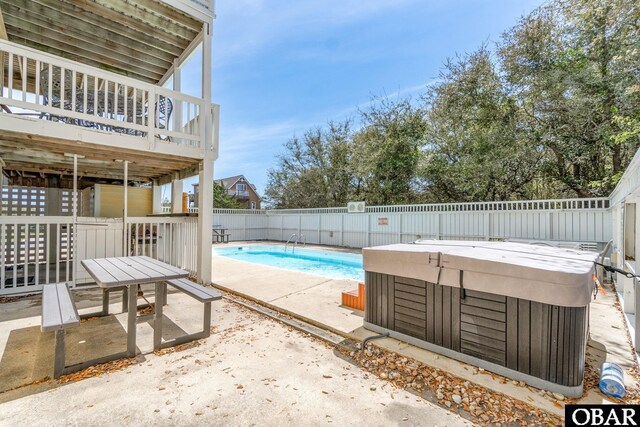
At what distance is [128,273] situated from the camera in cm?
287

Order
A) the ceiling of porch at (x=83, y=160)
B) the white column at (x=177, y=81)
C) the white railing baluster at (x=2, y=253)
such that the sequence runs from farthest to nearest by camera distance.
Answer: the white column at (x=177, y=81), the ceiling of porch at (x=83, y=160), the white railing baluster at (x=2, y=253)

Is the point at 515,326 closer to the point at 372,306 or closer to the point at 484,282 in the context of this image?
the point at 484,282

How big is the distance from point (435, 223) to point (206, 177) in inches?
331

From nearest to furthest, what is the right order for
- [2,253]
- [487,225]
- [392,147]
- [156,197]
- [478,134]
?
[2,253], [156,197], [487,225], [478,134], [392,147]

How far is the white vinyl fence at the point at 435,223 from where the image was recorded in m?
7.66

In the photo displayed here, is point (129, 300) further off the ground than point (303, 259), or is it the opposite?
point (129, 300)

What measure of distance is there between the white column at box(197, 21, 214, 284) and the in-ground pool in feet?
13.5

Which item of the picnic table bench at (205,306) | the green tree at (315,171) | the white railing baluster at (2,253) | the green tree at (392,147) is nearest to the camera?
the picnic table bench at (205,306)

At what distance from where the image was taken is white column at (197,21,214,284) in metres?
5.12

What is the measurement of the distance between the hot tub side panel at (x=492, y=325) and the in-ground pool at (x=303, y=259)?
5.29m

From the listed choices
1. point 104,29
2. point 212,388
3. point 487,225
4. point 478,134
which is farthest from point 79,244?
point 478,134

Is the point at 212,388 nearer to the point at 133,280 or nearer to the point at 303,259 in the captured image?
the point at 133,280

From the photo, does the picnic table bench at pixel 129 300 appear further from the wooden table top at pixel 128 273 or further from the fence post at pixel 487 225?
the fence post at pixel 487 225

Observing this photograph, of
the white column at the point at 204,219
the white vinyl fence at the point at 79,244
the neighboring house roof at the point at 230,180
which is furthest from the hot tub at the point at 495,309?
the neighboring house roof at the point at 230,180
